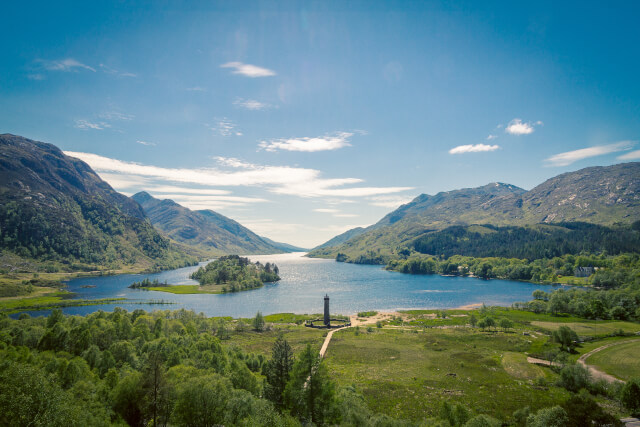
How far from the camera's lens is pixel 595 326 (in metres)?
90.1

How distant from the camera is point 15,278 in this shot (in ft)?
590

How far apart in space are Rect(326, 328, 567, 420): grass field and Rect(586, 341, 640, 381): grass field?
10994 mm

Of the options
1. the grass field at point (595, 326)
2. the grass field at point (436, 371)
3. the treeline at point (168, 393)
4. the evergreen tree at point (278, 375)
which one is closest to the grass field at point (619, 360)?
the grass field at point (436, 371)

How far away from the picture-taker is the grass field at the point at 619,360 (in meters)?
56.0

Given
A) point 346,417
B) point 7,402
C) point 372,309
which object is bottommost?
point 372,309

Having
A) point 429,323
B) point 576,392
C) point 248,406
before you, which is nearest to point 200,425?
point 248,406

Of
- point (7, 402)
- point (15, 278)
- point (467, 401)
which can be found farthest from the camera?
point (15, 278)

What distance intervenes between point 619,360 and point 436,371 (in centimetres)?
3533

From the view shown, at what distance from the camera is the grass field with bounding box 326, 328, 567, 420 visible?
46.6m

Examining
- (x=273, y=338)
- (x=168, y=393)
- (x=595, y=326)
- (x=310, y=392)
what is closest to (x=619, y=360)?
(x=595, y=326)

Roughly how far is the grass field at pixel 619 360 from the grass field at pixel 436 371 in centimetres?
1099

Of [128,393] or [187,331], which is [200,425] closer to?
[128,393]

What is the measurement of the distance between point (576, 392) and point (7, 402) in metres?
69.5

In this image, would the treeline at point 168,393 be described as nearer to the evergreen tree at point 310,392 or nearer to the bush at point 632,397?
the evergreen tree at point 310,392
